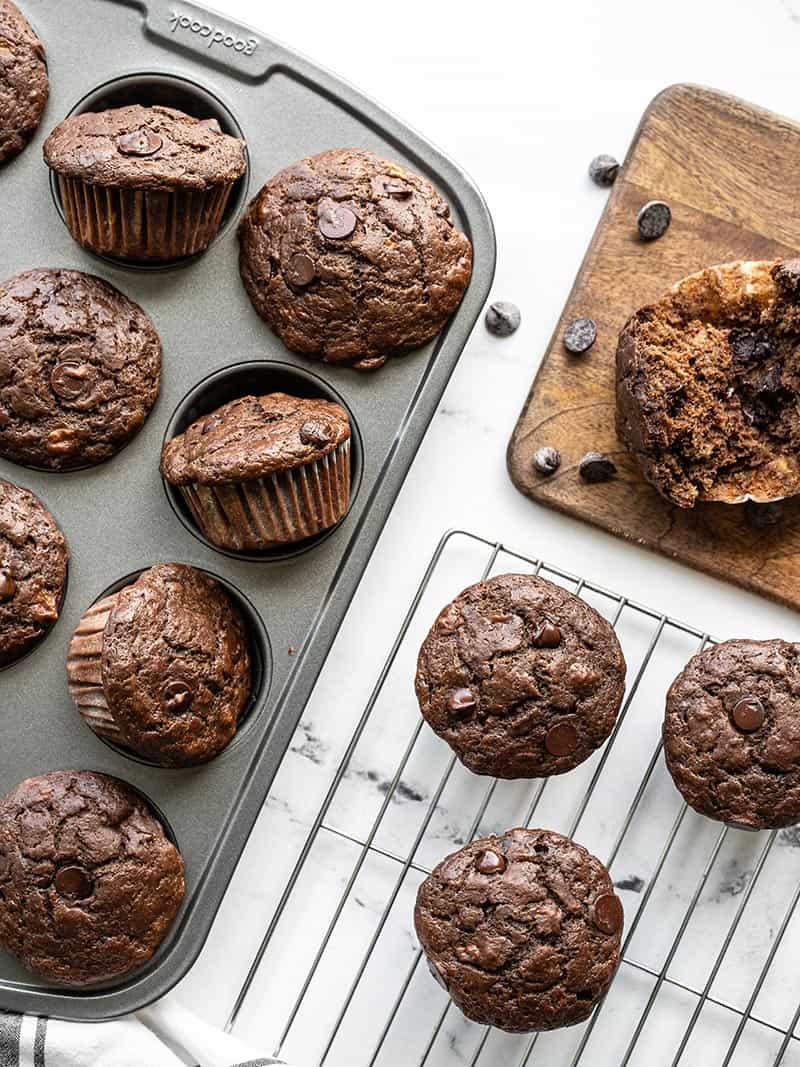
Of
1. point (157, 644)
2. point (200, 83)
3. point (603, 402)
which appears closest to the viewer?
point (157, 644)

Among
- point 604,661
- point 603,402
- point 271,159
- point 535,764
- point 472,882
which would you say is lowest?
point 472,882

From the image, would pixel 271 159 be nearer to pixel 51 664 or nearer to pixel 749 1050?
pixel 51 664

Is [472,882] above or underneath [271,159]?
underneath

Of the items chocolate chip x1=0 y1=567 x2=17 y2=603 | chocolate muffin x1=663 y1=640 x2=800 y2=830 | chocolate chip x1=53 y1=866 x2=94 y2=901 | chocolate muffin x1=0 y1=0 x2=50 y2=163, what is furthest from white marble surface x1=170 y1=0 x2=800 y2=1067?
chocolate chip x1=0 y1=567 x2=17 y2=603

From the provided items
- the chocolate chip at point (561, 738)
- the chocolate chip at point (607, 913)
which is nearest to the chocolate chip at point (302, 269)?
the chocolate chip at point (561, 738)

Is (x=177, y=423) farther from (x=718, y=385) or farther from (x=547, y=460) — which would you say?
(x=718, y=385)

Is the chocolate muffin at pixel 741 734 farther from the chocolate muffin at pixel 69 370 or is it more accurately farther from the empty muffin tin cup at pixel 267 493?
the chocolate muffin at pixel 69 370

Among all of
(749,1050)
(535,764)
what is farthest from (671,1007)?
(535,764)
